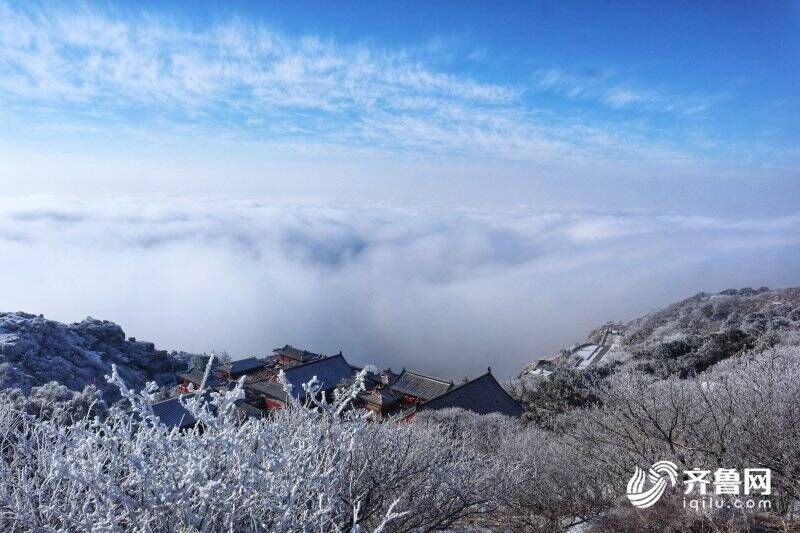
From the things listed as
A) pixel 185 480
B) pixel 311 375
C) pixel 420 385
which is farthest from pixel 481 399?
pixel 185 480

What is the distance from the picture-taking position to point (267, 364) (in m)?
32.1

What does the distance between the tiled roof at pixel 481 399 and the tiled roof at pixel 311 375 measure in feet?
20.2

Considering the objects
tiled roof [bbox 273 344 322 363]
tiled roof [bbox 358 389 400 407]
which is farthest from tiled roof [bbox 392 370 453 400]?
tiled roof [bbox 273 344 322 363]

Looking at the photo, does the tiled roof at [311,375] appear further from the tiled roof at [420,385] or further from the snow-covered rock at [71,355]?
the snow-covered rock at [71,355]

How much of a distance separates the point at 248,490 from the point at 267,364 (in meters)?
30.7

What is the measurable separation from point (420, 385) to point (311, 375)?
19.4 feet

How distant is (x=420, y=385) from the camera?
69.1ft

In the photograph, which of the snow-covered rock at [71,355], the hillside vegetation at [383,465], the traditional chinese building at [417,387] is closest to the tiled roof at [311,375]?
the traditional chinese building at [417,387]

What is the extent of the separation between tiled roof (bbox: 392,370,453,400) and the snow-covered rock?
12173 millimetres

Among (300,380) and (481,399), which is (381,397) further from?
(300,380)

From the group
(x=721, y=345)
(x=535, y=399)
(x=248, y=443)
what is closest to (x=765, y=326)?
(x=721, y=345)

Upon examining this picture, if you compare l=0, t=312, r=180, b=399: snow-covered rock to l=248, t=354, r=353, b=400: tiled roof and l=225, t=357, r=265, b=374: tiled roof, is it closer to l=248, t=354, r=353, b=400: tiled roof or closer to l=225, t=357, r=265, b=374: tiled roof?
l=225, t=357, r=265, b=374: tiled roof

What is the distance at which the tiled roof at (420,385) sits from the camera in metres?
20.3

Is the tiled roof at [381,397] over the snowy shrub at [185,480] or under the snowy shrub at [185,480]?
under
